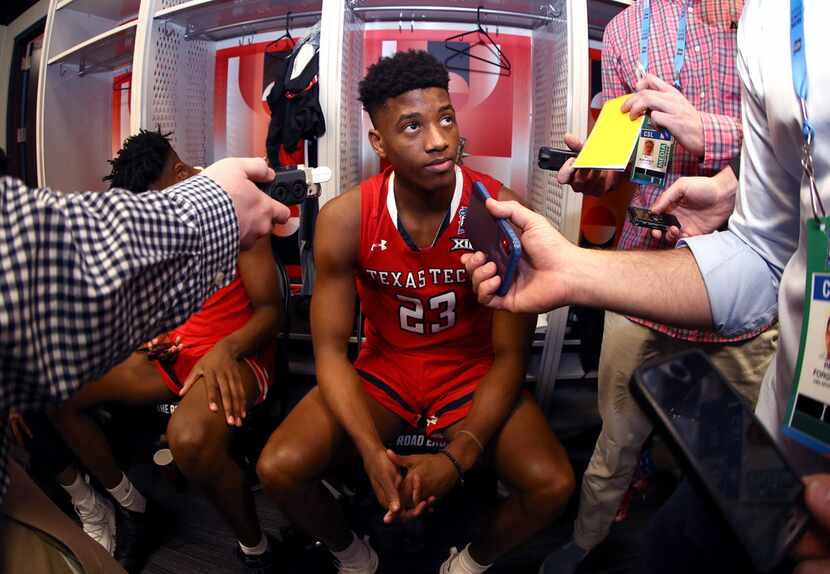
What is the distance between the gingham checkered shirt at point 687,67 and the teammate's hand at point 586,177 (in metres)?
0.23

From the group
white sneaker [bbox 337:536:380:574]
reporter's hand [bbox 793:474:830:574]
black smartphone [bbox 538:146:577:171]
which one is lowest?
white sneaker [bbox 337:536:380:574]

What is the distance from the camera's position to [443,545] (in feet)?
5.84

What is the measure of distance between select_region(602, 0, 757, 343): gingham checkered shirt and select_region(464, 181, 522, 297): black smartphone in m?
0.66

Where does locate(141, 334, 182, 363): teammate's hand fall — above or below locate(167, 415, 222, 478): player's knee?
above

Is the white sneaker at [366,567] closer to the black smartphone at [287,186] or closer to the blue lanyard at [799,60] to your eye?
the black smartphone at [287,186]

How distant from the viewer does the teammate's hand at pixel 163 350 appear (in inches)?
69.1

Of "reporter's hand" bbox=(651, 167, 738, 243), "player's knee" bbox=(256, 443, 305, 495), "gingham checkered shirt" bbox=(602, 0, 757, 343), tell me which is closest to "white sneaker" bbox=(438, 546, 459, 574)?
"player's knee" bbox=(256, 443, 305, 495)

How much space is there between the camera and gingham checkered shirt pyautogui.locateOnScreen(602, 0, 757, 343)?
57.1 inches

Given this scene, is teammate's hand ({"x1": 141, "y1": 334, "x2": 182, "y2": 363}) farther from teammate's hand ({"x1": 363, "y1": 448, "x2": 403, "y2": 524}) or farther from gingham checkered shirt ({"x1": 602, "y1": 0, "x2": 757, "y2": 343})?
gingham checkered shirt ({"x1": 602, "y1": 0, "x2": 757, "y2": 343})

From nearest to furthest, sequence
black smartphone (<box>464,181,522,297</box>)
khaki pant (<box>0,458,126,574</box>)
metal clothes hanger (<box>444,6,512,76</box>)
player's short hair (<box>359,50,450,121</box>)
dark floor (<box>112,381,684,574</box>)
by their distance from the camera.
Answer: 1. khaki pant (<box>0,458,126,574</box>)
2. black smartphone (<box>464,181,522,297</box>)
3. player's short hair (<box>359,50,450,121</box>)
4. dark floor (<box>112,381,684,574</box>)
5. metal clothes hanger (<box>444,6,512,76</box>)

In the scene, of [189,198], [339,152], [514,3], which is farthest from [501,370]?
[514,3]

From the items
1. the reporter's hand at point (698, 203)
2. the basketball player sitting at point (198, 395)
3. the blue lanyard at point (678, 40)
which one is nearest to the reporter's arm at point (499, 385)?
the reporter's hand at point (698, 203)

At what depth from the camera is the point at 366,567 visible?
1.58 m

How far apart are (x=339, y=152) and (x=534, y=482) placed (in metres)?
1.60
